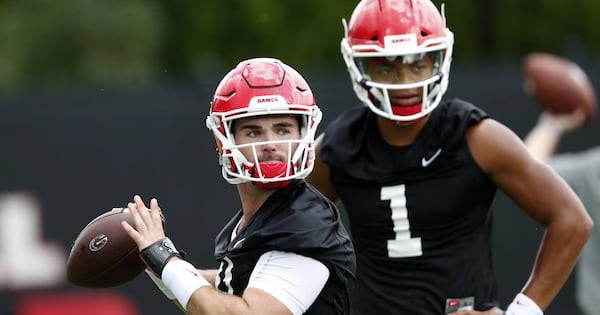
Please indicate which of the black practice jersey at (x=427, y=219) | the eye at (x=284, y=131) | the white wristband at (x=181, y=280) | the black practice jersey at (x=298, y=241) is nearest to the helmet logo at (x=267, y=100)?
the eye at (x=284, y=131)

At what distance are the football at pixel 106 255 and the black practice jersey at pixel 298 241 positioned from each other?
1.18 feet

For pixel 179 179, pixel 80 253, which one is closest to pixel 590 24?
pixel 179 179

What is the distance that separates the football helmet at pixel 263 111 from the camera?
3777 millimetres

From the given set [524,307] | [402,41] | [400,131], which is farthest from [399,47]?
[524,307]

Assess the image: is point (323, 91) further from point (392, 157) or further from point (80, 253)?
point (80, 253)

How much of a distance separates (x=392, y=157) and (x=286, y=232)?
987mm

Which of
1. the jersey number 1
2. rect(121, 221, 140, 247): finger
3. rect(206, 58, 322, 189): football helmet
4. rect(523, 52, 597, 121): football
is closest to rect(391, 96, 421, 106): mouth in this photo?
the jersey number 1

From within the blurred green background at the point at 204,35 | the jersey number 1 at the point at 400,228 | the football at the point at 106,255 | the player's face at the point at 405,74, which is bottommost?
the blurred green background at the point at 204,35

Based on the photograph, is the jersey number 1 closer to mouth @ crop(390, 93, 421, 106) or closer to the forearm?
mouth @ crop(390, 93, 421, 106)

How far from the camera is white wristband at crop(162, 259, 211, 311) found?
12.0ft

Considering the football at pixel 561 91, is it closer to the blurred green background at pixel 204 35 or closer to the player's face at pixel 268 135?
the player's face at pixel 268 135

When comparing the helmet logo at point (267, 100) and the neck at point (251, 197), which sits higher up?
the helmet logo at point (267, 100)

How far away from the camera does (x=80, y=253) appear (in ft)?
13.5

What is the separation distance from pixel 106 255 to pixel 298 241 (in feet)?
2.42
